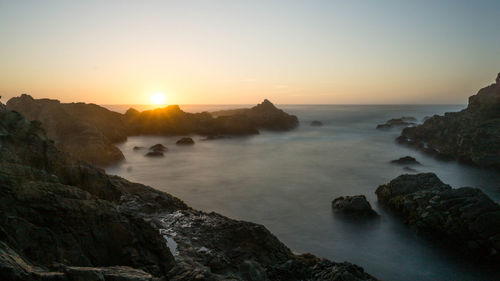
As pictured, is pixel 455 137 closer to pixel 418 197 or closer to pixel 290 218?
pixel 418 197

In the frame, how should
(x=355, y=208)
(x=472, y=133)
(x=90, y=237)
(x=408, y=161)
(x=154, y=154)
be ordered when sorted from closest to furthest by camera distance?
1. (x=90, y=237)
2. (x=355, y=208)
3. (x=408, y=161)
4. (x=472, y=133)
5. (x=154, y=154)

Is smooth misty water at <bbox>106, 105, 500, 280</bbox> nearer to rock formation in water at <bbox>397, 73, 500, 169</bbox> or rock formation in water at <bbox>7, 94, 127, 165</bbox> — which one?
rock formation in water at <bbox>397, 73, 500, 169</bbox>

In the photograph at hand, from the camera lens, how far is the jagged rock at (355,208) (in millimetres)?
31219

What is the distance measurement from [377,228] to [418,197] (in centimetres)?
473

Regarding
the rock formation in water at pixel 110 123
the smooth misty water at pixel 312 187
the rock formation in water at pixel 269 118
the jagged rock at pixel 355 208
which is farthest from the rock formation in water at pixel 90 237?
the rock formation in water at pixel 269 118

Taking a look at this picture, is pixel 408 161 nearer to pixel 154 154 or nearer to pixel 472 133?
pixel 472 133

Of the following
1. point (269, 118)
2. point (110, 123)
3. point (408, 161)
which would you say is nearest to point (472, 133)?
point (408, 161)

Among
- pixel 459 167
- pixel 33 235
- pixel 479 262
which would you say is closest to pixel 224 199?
pixel 479 262

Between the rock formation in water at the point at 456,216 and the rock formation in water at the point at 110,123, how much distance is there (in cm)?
3666

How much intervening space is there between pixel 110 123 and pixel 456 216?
9666 centimetres

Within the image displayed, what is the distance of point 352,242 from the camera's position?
26641 millimetres

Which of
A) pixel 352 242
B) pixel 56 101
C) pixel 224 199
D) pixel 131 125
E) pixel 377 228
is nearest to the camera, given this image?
pixel 352 242

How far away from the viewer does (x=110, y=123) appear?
99.9 meters

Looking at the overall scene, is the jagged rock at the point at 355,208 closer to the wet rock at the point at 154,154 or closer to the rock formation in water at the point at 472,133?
the rock formation in water at the point at 472,133
